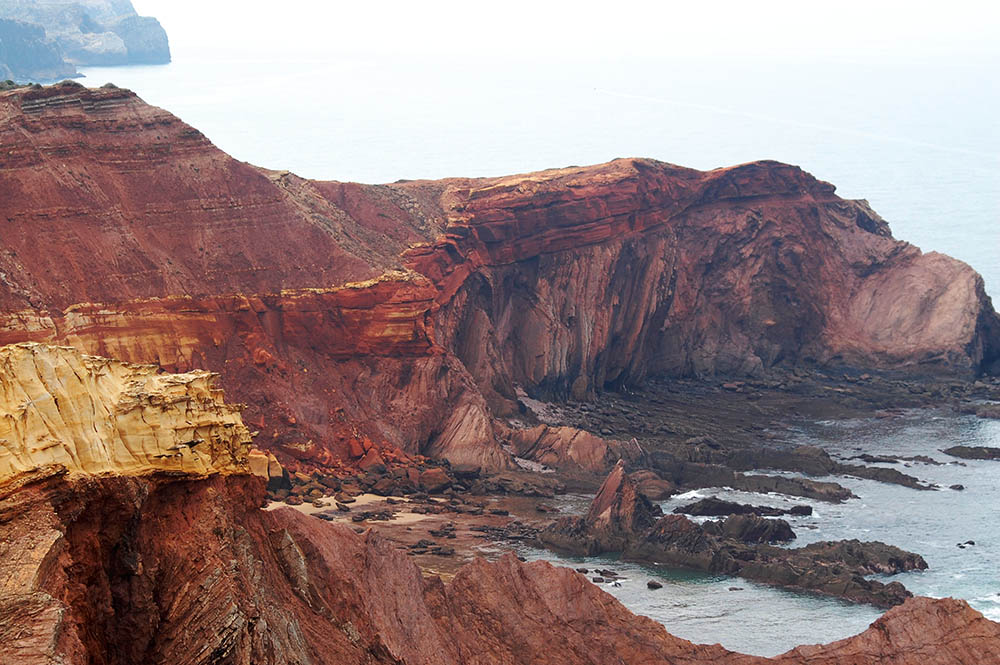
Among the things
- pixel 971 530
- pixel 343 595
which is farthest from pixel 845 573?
pixel 343 595

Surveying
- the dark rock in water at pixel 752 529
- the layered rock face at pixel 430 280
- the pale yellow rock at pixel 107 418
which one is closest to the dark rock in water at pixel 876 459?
the layered rock face at pixel 430 280

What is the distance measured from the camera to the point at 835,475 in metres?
96.1

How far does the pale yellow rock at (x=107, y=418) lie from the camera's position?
95.9 feet

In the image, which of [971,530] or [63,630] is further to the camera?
[971,530]

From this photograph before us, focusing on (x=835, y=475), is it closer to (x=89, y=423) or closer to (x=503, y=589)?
(x=503, y=589)

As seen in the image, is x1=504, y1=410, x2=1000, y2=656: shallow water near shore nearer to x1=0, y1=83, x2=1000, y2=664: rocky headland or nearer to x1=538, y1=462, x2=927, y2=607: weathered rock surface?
Answer: x1=538, y1=462, x2=927, y2=607: weathered rock surface

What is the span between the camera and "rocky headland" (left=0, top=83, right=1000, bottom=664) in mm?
30953

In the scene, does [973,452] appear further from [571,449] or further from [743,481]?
[571,449]

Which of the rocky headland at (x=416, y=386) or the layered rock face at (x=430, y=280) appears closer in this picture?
the rocky headland at (x=416, y=386)

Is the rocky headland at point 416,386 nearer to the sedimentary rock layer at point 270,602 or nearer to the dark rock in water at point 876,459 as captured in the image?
the sedimentary rock layer at point 270,602

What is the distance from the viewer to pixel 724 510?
8531 cm

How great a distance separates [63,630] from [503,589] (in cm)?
2303

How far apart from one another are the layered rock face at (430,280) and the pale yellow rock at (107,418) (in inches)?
1793

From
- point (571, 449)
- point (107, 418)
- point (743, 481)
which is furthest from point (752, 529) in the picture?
point (107, 418)
